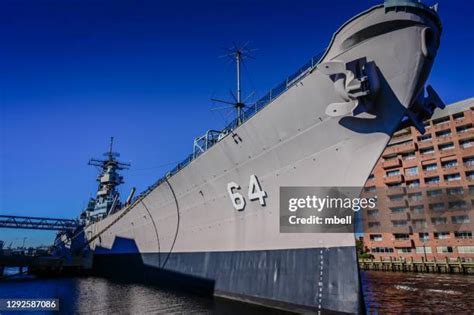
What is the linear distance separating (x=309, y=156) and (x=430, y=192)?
154 ft

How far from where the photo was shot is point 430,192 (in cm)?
4872

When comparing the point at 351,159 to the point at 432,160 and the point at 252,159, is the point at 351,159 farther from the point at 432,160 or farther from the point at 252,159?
the point at 432,160

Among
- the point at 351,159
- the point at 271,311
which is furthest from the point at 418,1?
the point at 271,311

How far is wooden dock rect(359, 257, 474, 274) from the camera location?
35491 mm

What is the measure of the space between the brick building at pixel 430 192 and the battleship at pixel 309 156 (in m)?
33.8

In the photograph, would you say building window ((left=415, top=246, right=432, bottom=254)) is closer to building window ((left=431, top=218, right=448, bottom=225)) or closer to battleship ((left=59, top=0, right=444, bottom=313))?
building window ((left=431, top=218, right=448, bottom=225))

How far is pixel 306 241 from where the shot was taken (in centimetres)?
1090

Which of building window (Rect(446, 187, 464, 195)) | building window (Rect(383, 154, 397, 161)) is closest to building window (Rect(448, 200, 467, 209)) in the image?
building window (Rect(446, 187, 464, 195))

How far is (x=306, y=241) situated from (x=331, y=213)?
51.8 inches

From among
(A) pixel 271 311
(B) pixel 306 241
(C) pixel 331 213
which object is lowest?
(A) pixel 271 311

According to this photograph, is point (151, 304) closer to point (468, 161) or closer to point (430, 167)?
point (468, 161)

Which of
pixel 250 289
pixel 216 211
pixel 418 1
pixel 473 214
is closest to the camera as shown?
pixel 418 1

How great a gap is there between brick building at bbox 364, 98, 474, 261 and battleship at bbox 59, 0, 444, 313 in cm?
3383

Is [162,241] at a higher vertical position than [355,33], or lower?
lower
